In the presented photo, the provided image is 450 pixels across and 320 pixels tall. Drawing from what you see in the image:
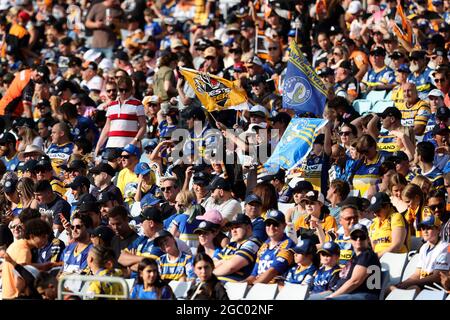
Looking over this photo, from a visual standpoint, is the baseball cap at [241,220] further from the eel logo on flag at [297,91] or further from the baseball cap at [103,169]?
the baseball cap at [103,169]

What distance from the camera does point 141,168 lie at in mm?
14820

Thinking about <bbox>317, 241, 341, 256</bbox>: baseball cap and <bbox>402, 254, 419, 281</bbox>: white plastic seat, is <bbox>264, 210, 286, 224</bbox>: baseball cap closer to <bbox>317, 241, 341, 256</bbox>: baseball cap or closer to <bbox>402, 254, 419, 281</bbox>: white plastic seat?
<bbox>317, 241, 341, 256</bbox>: baseball cap

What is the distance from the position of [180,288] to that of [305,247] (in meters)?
1.13

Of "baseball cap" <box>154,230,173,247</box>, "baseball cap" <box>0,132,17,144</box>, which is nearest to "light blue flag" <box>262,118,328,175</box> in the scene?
"baseball cap" <box>154,230,173,247</box>

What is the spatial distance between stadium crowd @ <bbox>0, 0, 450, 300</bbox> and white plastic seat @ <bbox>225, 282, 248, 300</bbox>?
0.18 metres

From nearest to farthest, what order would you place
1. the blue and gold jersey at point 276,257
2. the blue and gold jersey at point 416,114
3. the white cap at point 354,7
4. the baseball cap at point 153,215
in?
the blue and gold jersey at point 276,257 → the baseball cap at point 153,215 → the blue and gold jersey at point 416,114 → the white cap at point 354,7

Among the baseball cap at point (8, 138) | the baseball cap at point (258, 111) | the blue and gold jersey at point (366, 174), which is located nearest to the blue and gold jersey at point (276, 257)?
the blue and gold jersey at point (366, 174)

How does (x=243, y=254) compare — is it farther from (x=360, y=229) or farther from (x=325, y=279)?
(x=360, y=229)

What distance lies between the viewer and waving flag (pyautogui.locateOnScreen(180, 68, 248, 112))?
49.1 ft

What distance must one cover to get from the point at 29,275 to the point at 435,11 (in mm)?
10607

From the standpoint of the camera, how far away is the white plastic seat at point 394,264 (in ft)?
37.0

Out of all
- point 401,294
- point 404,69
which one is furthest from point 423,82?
point 401,294

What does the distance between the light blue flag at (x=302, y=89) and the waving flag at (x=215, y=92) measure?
0.60m
